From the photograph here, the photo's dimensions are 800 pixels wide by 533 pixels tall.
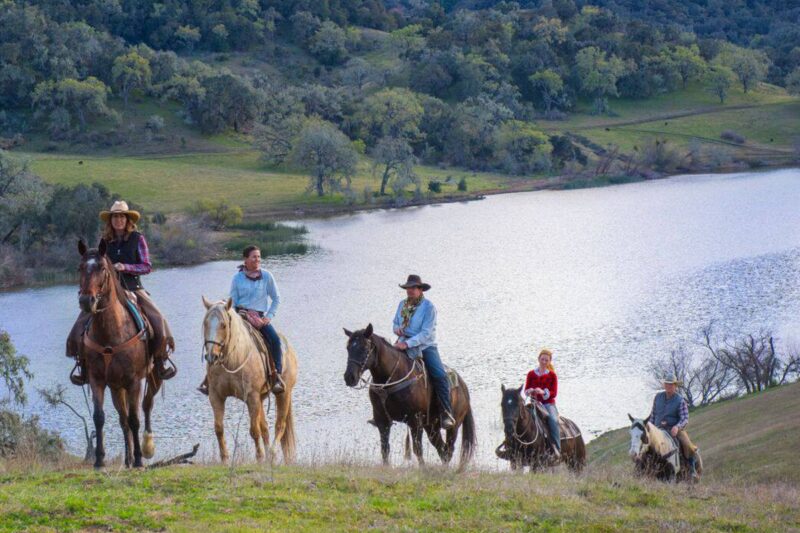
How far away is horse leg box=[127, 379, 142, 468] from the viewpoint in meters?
13.1

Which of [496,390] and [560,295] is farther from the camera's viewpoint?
[560,295]

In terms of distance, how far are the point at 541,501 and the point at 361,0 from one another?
6144 inches

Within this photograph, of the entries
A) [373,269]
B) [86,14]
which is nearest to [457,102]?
[86,14]

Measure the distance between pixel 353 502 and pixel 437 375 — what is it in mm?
4039

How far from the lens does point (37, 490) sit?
11141 mm

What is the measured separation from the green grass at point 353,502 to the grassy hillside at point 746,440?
7.00m

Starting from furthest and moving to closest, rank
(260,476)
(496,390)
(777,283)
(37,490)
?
(777,283), (496,390), (260,476), (37,490)

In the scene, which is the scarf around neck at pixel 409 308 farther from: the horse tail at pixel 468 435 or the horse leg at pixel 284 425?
the horse leg at pixel 284 425

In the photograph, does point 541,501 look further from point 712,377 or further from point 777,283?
point 777,283

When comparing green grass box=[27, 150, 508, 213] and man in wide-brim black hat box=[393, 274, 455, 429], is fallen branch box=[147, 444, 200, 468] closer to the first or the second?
man in wide-brim black hat box=[393, 274, 455, 429]

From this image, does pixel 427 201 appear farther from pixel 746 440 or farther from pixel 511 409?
pixel 511 409

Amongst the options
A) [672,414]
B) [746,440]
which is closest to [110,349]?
[672,414]

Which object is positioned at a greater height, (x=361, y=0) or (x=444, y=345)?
(x=361, y=0)

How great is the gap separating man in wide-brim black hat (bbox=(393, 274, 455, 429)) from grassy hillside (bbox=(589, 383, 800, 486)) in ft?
17.7
